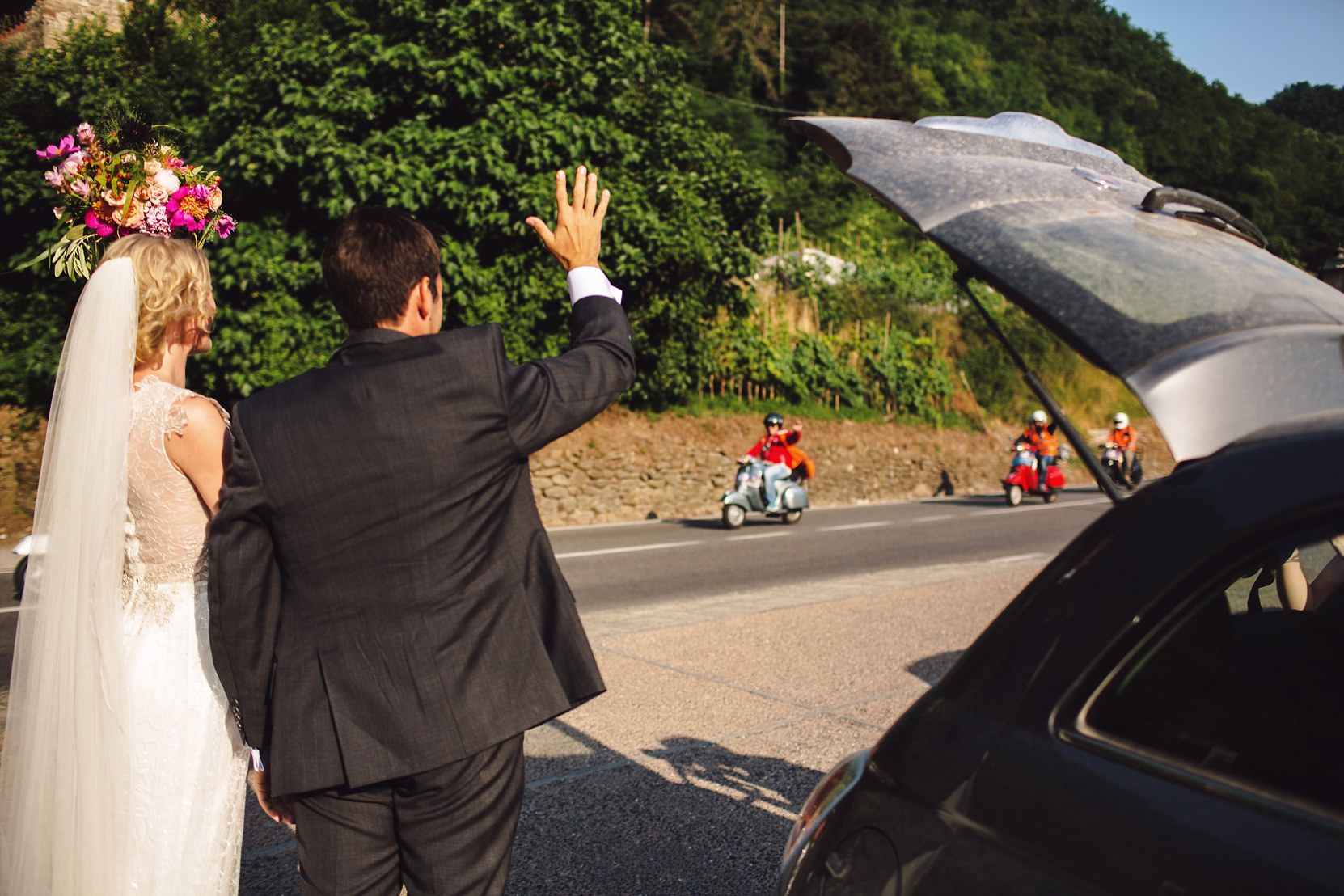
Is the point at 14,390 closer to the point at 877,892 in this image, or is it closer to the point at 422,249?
the point at 422,249

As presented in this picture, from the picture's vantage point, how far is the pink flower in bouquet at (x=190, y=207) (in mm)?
3166

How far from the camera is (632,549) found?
1407 centimetres

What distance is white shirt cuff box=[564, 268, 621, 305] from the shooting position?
8.25ft

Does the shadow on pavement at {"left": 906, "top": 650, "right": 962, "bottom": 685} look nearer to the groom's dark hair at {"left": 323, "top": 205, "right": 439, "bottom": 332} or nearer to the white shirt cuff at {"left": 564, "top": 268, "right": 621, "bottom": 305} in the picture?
the white shirt cuff at {"left": 564, "top": 268, "right": 621, "bottom": 305}

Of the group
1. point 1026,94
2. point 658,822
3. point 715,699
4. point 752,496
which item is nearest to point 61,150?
point 658,822

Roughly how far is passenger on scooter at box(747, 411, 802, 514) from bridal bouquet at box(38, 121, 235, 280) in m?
13.7

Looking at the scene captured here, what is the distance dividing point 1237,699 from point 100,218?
120 inches

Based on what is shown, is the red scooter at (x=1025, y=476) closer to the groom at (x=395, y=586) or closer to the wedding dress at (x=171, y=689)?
the wedding dress at (x=171, y=689)

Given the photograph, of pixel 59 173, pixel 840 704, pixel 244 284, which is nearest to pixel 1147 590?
pixel 59 173

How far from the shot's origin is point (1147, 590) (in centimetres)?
152

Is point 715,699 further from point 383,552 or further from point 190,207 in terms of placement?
point 383,552

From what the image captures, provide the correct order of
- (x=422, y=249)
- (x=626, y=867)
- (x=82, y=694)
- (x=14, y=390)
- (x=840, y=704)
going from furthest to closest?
(x=14, y=390) < (x=840, y=704) < (x=626, y=867) < (x=82, y=694) < (x=422, y=249)

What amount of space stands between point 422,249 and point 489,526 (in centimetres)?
58

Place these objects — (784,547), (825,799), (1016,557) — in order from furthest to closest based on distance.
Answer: (784,547), (1016,557), (825,799)
